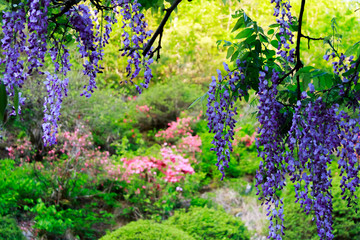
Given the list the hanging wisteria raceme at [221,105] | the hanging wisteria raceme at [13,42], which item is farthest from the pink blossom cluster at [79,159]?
the hanging wisteria raceme at [13,42]

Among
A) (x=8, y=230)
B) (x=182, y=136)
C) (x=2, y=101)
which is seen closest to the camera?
(x=2, y=101)

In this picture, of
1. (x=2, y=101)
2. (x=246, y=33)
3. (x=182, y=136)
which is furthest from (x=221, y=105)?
(x=182, y=136)

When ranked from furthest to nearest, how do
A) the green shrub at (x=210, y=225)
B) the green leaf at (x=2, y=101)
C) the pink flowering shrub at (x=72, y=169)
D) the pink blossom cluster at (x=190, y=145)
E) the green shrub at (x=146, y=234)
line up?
the pink blossom cluster at (x=190, y=145), the pink flowering shrub at (x=72, y=169), the green shrub at (x=210, y=225), the green shrub at (x=146, y=234), the green leaf at (x=2, y=101)

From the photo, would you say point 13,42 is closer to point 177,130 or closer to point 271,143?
point 271,143

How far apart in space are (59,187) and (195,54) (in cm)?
833

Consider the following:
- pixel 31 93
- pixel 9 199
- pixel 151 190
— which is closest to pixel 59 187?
pixel 9 199

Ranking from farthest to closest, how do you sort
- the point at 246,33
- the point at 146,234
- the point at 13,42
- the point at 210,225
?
the point at 210,225 → the point at 146,234 → the point at 246,33 → the point at 13,42

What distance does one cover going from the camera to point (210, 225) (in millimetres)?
4184

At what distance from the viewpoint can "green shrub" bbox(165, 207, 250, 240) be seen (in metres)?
4.09

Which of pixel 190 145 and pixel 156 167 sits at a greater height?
pixel 190 145

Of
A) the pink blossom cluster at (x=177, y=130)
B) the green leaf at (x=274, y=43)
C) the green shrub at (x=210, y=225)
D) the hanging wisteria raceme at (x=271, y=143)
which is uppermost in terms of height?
the green leaf at (x=274, y=43)

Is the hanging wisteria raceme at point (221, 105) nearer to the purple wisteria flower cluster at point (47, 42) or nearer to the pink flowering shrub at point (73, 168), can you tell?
the purple wisteria flower cluster at point (47, 42)

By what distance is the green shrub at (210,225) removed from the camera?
409 cm

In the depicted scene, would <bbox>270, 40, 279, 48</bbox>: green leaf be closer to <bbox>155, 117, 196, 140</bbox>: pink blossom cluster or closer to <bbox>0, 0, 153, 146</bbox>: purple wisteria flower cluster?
<bbox>0, 0, 153, 146</bbox>: purple wisteria flower cluster
